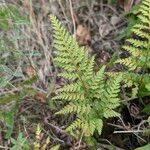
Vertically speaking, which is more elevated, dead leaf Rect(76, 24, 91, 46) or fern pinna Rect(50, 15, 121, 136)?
dead leaf Rect(76, 24, 91, 46)

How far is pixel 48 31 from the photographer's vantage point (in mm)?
2994

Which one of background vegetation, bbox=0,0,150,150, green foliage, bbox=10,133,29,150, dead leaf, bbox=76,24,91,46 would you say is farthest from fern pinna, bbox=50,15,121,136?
dead leaf, bbox=76,24,91,46

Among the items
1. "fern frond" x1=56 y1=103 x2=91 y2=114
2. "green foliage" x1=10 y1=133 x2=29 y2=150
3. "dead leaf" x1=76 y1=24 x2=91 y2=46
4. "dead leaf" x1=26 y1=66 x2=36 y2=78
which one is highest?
"dead leaf" x1=76 y1=24 x2=91 y2=46

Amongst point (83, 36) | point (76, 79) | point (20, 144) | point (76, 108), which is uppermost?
point (83, 36)

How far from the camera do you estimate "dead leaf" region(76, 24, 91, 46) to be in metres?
2.91

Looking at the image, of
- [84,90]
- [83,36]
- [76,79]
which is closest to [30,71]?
[76,79]

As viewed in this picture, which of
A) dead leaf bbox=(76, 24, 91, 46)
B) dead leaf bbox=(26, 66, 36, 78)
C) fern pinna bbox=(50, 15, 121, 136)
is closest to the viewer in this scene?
fern pinna bbox=(50, 15, 121, 136)

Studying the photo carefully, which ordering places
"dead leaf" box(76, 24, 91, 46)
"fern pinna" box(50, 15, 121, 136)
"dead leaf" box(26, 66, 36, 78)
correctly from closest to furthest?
"fern pinna" box(50, 15, 121, 136), "dead leaf" box(26, 66, 36, 78), "dead leaf" box(76, 24, 91, 46)

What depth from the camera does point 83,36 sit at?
2945 mm

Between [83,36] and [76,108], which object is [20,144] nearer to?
[76,108]

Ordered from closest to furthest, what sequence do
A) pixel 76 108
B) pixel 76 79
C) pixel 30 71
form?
pixel 76 108
pixel 76 79
pixel 30 71

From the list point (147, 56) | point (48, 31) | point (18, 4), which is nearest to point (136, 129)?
point (147, 56)

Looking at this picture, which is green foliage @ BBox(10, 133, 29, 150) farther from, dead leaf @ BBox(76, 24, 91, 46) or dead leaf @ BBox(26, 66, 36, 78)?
dead leaf @ BBox(76, 24, 91, 46)

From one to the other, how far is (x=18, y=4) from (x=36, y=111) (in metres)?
0.93
